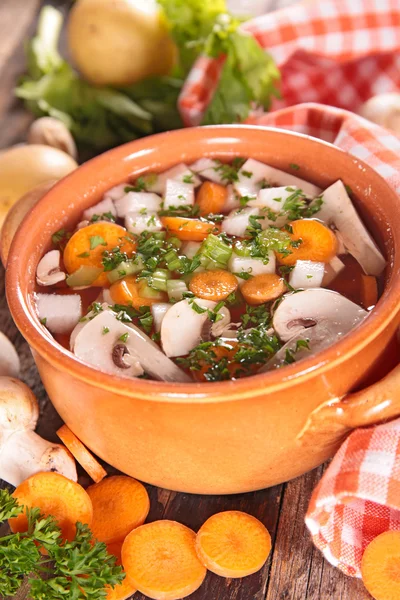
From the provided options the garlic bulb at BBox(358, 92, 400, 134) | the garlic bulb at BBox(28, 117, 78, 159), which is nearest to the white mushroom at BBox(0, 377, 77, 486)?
the garlic bulb at BBox(28, 117, 78, 159)

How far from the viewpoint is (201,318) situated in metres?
1.94

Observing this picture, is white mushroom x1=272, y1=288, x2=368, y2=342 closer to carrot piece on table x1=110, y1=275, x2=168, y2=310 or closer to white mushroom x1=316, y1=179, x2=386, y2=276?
white mushroom x1=316, y1=179, x2=386, y2=276

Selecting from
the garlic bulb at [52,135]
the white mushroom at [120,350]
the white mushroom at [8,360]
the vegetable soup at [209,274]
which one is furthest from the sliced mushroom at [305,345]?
the garlic bulb at [52,135]

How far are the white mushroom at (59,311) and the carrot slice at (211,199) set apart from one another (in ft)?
1.69

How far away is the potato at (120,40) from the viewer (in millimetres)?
3352

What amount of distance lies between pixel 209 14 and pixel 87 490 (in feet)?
7.20

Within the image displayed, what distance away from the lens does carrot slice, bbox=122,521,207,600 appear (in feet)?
5.90

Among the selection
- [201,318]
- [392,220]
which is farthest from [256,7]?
[201,318]

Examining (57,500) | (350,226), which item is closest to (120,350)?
(57,500)

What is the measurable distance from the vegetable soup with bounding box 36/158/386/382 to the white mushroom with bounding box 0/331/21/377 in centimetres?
31

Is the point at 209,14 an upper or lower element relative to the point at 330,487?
upper

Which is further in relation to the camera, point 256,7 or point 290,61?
point 256,7

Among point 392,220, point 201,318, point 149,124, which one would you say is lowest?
point 149,124

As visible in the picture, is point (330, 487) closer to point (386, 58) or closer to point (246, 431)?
point (246, 431)
